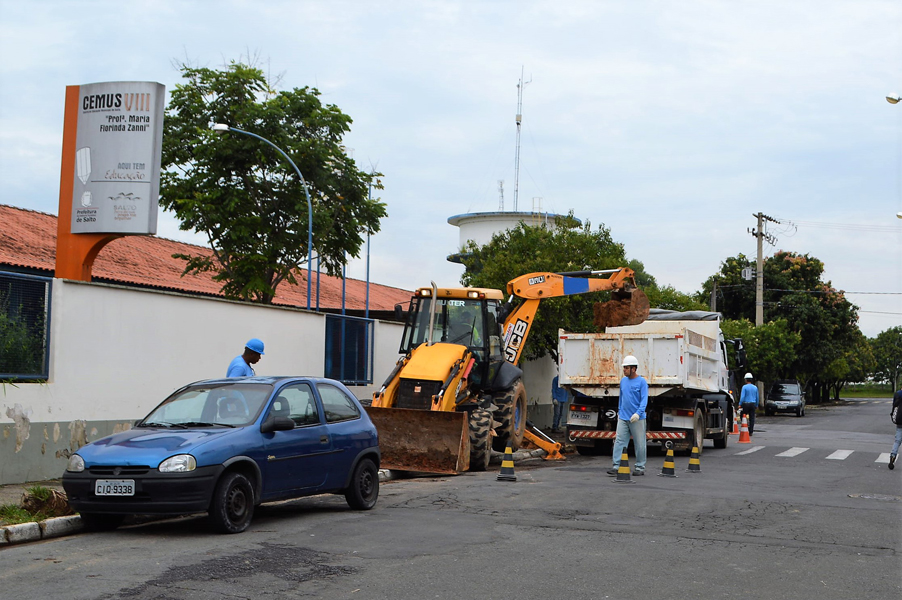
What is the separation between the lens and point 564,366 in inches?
752

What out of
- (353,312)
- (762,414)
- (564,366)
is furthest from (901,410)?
(762,414)

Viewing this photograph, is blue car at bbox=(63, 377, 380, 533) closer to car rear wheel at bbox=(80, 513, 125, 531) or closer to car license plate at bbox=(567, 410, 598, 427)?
car rear wheel at bbox=(80, 513, 125, 531)

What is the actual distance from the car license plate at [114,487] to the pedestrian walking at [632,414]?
814 cm

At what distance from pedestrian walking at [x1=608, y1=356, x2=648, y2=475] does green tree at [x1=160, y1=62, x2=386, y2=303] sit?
14122 mm

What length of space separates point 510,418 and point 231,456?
348 inches

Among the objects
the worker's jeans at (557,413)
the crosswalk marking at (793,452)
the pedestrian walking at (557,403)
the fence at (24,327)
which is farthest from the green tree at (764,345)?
the fence at (24,327)

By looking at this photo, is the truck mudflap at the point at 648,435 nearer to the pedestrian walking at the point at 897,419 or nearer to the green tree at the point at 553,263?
the pedestrian walking at the point at 897,419

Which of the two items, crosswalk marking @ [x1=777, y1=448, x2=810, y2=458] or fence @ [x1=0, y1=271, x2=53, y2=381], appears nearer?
fence @ [x1=0, y1=271, x2=53, y2=381]

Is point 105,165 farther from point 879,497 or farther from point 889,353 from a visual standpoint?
point 889,353

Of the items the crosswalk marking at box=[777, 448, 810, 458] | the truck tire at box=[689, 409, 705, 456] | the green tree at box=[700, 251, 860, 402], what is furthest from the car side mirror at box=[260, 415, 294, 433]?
the green tree at box=[700, 251, 860, 402]

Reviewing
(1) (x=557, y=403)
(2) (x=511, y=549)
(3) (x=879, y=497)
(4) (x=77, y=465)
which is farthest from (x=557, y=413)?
(4) (x=77, y=465)

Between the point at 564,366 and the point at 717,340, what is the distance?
5448 mm

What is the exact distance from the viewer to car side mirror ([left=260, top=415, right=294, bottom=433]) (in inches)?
364

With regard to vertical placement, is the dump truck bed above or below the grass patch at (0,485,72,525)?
above
